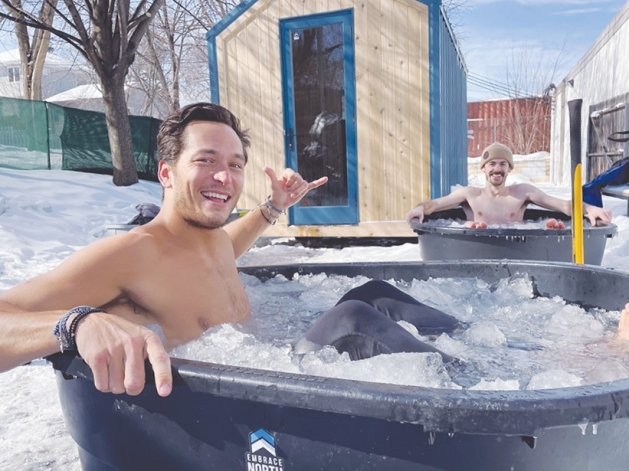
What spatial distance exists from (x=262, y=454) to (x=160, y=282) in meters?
0.72

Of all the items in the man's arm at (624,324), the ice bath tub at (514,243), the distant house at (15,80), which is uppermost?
the distant house at (15,80)

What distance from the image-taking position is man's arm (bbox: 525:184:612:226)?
3.53 metres

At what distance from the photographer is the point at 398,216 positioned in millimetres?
5898

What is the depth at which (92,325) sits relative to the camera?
1168 millimetres

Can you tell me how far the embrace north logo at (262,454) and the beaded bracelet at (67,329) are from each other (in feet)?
1.48

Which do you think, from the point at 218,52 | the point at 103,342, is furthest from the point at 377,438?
the point at 218,52

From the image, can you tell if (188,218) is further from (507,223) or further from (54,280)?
(507,223)

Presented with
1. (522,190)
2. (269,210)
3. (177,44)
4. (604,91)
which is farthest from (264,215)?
(177,44)

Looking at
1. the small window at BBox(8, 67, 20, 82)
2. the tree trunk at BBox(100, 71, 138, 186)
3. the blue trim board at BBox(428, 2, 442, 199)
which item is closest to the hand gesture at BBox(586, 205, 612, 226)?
the blue trim board at BBox(428, 2, 442, 199)

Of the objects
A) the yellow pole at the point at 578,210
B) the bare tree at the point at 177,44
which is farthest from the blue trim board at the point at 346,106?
the bare tree at the point at 177,44

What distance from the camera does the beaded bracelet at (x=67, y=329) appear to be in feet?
3.92

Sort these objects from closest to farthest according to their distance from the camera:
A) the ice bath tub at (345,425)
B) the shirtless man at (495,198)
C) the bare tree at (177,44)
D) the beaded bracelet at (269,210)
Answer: the ice bath tub at (345,425)
the beaded bracelet at (269,210)
the shirtless man at (495,198)
the bare tree at (177,44)

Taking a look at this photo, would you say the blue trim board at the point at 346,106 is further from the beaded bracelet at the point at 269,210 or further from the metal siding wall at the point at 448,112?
the beaded bracelet at the point at 269,210

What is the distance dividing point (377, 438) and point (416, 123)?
507 centimetres
